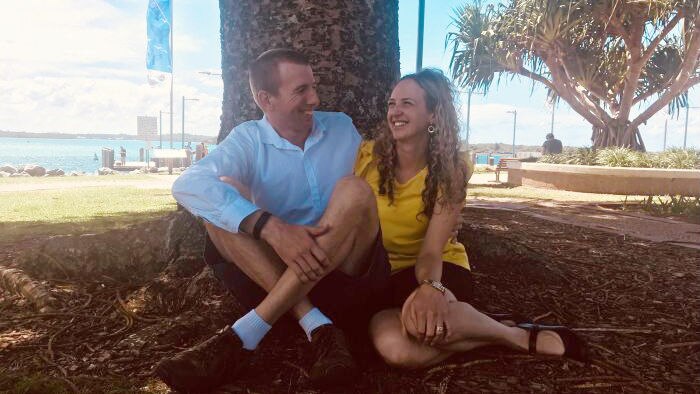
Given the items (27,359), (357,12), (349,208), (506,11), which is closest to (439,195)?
(349,208)

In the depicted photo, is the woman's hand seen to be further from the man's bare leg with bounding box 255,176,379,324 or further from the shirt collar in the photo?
the shirt collar

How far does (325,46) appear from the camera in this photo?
3.38 m

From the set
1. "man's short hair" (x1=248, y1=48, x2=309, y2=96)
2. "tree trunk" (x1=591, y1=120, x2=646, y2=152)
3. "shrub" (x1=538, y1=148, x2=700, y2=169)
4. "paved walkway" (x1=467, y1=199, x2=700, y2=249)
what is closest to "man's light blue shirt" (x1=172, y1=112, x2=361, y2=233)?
"man's short hair" (x1=248, y1=48, x2=309, y2=96)

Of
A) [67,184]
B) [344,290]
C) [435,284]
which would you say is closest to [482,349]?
[435,284]

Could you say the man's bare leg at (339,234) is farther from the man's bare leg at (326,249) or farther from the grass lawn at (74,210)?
the grass lawn at (74,210)

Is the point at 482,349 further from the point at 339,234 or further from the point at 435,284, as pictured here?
the point at 339,234

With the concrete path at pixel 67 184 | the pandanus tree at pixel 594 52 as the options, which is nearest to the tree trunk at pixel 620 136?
the pandanus tree at pixel 594 52

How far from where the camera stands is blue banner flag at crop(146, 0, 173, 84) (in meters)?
20.5

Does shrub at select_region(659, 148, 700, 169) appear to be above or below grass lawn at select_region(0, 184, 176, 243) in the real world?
above

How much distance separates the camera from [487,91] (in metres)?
23.6

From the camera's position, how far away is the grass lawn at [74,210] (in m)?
6.62

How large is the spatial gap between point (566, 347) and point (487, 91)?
2217cm

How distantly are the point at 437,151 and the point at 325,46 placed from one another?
1.13m

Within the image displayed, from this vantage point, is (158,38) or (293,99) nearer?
(293,99)
